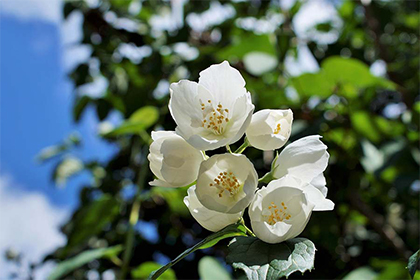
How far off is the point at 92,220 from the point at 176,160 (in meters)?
0.96

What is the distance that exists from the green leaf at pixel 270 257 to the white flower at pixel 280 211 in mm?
15

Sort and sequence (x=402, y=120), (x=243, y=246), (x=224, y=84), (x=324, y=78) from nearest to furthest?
(x=243, y=246) → (x=224, y=84) → (x=324, y=78) → (x=402, y=120)

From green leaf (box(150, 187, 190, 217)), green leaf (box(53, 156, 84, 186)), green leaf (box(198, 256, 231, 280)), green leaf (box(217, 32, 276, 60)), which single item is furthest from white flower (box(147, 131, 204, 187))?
green leaf (box(53, 156, 84, 186))

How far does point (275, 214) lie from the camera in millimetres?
659

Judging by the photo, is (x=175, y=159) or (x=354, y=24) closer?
(x=175, y=159)

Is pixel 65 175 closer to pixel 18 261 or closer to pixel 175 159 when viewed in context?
pixel 18 261

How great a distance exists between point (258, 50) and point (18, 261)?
1.32 m

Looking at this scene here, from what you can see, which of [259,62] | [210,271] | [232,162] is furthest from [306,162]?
[259,62]

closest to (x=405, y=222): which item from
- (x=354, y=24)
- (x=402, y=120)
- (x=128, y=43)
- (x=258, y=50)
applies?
(x=402, y=120)

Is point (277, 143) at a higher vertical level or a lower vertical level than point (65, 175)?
higher

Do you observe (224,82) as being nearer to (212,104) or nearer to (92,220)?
(212,104)

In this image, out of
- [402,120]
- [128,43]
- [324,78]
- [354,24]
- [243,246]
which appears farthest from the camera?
[354,24]

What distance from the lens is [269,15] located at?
247 cm

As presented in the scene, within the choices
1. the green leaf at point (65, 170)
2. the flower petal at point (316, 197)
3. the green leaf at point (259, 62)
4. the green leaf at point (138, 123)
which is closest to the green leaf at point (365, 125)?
the green leaf at point (259, 62)
